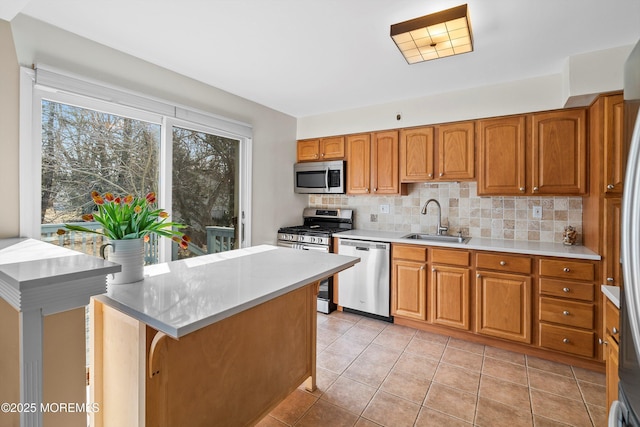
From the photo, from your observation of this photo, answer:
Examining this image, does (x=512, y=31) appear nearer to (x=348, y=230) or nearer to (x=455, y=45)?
(x=455, y=45)

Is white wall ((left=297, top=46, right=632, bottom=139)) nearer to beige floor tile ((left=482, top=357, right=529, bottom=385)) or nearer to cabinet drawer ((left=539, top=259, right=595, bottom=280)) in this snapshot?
cabinet drawer ((left=539, top=259, right=595, bottom=280))

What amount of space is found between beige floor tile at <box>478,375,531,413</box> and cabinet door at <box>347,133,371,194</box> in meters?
2.17

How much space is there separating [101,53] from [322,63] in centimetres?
163

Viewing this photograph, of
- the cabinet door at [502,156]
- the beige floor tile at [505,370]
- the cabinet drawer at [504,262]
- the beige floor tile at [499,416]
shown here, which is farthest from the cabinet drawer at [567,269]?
the beige floor tile at [499,416]

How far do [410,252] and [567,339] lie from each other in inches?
54.6

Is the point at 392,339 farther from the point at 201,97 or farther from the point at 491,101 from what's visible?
the point at 201,97

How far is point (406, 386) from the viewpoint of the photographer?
2.22 metres

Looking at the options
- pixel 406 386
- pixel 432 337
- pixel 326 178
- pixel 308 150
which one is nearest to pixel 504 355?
pixel 432 337

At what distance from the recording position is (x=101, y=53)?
2.25 meters

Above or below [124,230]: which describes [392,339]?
below

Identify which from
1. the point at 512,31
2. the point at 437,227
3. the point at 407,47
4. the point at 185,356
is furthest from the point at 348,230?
the point at 185,356

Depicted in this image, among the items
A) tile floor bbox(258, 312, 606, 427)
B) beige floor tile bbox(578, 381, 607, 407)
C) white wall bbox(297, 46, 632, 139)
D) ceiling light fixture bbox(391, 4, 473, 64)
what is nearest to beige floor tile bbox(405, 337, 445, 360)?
tile floor bbox(258, 312, 606, 427)

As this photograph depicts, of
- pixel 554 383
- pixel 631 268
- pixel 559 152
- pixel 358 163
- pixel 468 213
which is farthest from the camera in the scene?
pixel 358 163

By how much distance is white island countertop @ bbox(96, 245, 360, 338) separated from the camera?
3.41 feet
